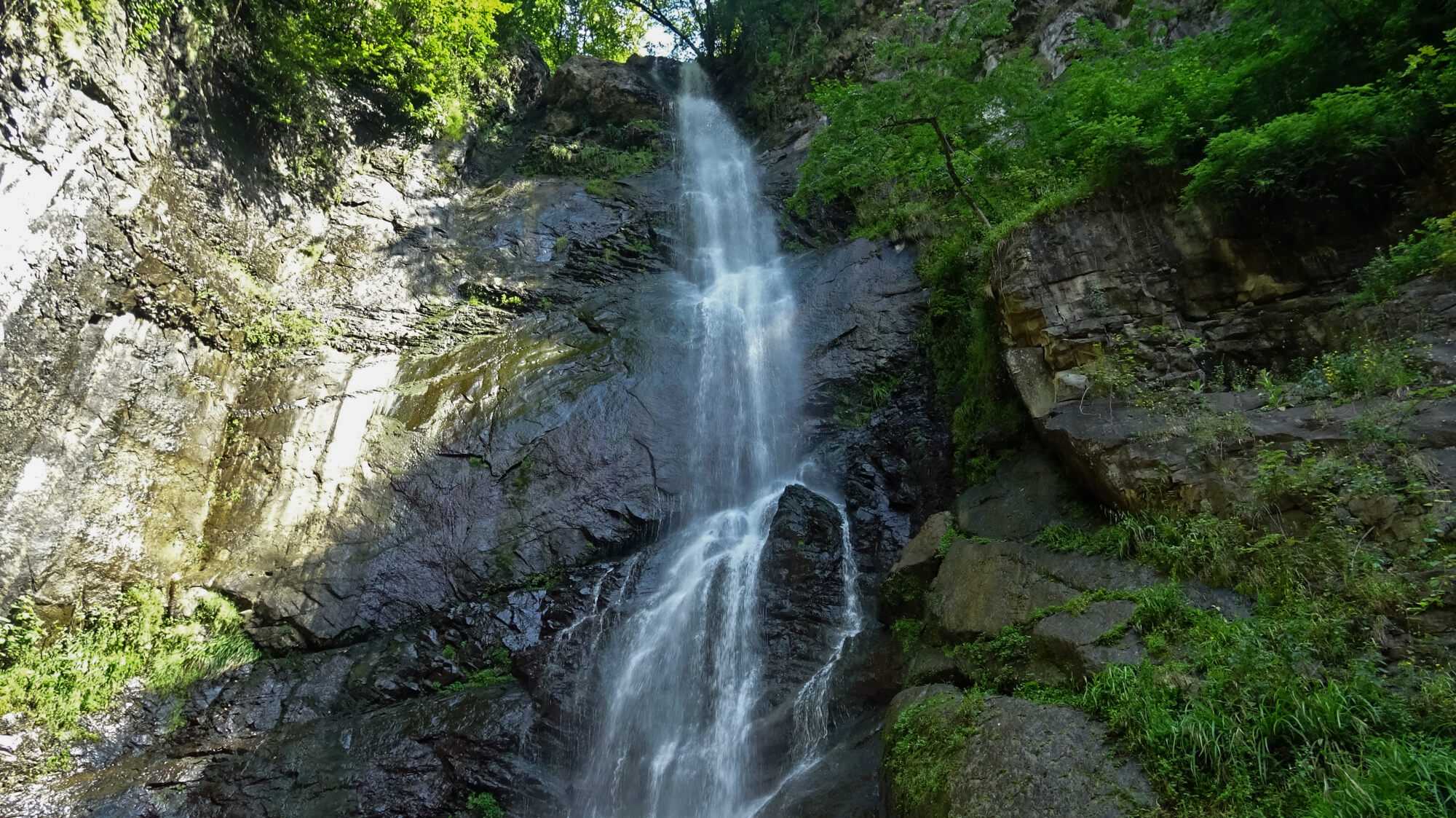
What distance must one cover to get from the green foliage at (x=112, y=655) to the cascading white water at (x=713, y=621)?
5.38m

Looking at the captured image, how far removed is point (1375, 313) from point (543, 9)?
961 inches

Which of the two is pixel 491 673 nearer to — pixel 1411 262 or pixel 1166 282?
pixel 1166 282

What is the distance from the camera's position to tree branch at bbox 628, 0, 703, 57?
25.1m

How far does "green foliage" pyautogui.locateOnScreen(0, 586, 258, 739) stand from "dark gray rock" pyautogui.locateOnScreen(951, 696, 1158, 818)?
9650 mm

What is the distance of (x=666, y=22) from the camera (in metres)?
25.2

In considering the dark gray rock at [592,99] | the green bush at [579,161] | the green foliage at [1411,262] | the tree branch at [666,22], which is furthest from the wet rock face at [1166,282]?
the tree branch at [666,22]

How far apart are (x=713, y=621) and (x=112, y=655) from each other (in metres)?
7.80

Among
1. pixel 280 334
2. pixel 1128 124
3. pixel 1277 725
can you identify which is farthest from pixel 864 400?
pixel 280 334

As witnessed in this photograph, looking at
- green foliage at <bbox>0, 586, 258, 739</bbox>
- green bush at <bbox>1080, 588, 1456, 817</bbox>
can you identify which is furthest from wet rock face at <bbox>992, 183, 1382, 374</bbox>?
green foliage at <bbox>0, 586, 258, 739</bbox>

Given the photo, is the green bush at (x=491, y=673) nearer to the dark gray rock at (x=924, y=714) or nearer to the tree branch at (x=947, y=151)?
the dark gray rock at (x=924, y=714)

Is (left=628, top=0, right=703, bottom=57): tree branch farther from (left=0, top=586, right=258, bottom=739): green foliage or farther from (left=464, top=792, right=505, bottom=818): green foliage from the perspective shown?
(left=464, top=792, right=505, bottom=818): green foliage

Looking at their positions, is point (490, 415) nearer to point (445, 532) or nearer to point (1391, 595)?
point (445, 532)

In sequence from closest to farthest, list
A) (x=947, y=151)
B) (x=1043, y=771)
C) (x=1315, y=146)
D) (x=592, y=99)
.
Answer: (x=1043, y=771)
(x=1315, y=146)
(x=947, y=151)
(x=592, y=99)

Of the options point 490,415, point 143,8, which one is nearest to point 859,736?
point 490,415
